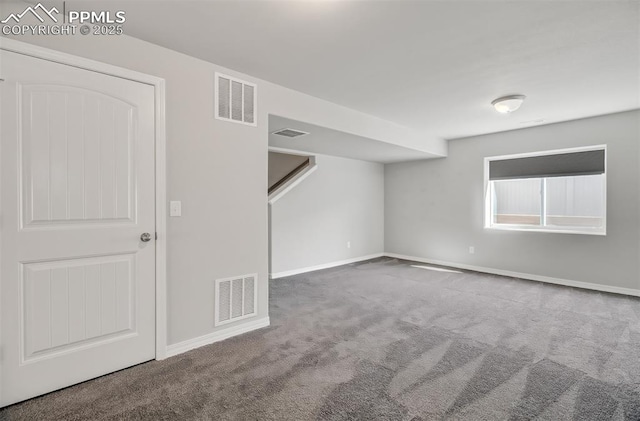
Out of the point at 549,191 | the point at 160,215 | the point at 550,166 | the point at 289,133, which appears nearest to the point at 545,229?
the point at 549,191

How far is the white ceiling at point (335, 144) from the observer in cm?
367

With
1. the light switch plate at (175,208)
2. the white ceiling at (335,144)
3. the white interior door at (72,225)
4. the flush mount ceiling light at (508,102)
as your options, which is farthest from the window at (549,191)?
the white interior door at (72,225)

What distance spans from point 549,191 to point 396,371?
14.3 ft

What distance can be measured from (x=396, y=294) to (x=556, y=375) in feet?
6.72

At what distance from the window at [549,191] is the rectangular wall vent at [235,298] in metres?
4.42

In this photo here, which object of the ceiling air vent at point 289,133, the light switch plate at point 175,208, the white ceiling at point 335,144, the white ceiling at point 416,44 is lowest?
the light switch plate at point 175,208

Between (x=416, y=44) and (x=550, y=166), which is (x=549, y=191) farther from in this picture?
(x=416, y=44)

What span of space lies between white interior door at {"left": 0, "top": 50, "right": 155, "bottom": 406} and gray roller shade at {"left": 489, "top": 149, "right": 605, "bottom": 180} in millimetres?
5356

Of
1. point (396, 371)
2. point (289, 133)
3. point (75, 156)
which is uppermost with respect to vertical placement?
point (289, 133)

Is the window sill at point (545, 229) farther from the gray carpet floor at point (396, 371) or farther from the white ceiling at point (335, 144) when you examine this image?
the white ceiling at point (335, 144)

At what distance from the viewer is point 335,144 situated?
4.70 metres

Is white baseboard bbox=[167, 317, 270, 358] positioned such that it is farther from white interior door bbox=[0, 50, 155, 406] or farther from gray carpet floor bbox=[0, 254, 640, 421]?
white interior door bbox=[0, 50, 155, 406]

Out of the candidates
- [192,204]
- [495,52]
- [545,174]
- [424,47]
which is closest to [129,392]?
[192,204]

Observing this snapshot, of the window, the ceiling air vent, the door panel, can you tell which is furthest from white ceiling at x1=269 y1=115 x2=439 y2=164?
the door panel
